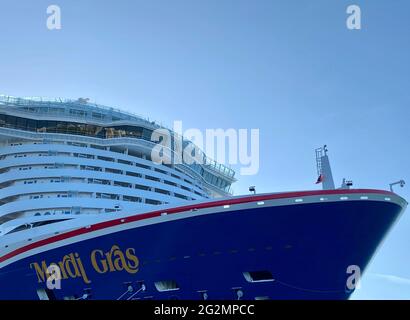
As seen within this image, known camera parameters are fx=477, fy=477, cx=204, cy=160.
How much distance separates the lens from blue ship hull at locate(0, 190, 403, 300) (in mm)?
14703

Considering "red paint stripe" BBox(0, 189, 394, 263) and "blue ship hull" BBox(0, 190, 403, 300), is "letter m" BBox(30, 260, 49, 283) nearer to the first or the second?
"red paint stripe" BBox(0, 189, 394, 263)

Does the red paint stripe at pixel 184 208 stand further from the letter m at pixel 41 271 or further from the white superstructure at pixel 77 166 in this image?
the white superstructure at pixel 77 166

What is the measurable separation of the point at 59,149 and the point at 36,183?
289cm

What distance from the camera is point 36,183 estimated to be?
2330cm

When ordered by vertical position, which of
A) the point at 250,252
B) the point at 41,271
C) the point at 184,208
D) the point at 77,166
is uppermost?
the point at 77,166

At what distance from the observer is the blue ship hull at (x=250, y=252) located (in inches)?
579

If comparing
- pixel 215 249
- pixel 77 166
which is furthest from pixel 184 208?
pixel 77 166

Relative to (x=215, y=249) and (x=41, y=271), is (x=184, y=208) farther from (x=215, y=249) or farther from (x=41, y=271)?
(x=41, y=271)

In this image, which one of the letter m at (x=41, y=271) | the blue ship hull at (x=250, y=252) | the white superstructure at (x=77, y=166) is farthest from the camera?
the white superstructure at (x=77, y=166)

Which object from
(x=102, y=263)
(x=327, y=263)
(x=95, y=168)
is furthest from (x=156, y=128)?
(x=327, y=263)

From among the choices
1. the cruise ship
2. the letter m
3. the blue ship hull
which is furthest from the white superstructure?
the blue ship hull

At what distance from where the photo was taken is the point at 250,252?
48.6ft

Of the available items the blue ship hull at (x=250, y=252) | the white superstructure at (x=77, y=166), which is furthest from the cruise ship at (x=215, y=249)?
the white superstructure at (x=77, y=166)

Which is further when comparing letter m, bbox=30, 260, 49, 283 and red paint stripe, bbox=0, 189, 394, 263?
letter m, bbox=30, 260, 49, 283
